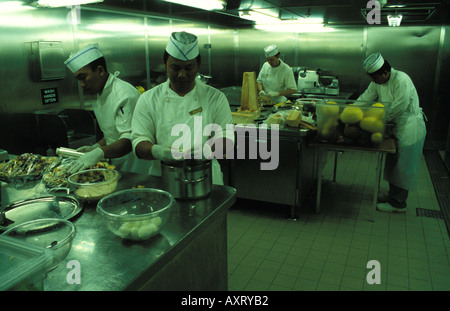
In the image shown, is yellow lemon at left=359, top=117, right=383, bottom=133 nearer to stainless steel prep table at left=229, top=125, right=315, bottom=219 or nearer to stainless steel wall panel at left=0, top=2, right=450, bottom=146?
stainless steel prep table at left=229, top=125, right=315, bottom=219

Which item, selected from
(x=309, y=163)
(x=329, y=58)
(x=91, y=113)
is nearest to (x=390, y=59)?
(x=329, y=58)

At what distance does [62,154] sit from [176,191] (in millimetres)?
751

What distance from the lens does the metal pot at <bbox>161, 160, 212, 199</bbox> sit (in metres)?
1.50

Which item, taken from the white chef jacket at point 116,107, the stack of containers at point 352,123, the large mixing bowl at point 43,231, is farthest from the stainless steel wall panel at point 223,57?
the large mixing bowl at point 43,231

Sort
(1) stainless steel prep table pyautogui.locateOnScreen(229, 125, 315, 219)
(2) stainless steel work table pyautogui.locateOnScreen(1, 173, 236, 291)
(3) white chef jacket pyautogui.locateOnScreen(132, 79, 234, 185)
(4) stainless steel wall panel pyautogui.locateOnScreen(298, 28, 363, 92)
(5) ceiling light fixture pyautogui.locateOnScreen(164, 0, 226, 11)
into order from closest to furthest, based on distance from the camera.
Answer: (2) stainless steel work table pyautogui.locateOnScreen(1, 173, 236, 291)
(3) white chef jacket pyautogui.locateOnScreen(132, 79, 234, 185)
(5) ceiling light fixture pyautogui.locateOnScreen(164, 0, 226, 11)
(1) stainless steel prep table pyautogui.locateOnScreen(229, 125, 315, 219)
(4) stainless steel wall panel pyautogui.locateOnScreen(298, 28, 363, 92)

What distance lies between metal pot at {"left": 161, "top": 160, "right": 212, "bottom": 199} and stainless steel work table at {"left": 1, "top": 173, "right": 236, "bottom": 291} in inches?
1.9

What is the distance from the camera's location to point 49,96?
3.17 m

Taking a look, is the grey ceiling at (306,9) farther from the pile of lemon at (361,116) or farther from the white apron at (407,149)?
the white apron at (407,149)

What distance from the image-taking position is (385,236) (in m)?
3.09

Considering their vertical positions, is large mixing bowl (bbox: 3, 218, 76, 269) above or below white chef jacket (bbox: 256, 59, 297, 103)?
below

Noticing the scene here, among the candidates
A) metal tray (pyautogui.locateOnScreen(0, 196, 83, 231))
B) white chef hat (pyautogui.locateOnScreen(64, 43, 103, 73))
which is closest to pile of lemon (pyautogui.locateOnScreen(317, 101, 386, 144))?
white chef hat (pyautogui.locateOnScreen(64, 43, 103, 73))

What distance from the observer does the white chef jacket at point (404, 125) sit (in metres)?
3.33

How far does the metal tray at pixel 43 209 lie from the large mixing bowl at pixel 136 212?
182 mm

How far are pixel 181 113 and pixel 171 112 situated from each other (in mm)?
60
